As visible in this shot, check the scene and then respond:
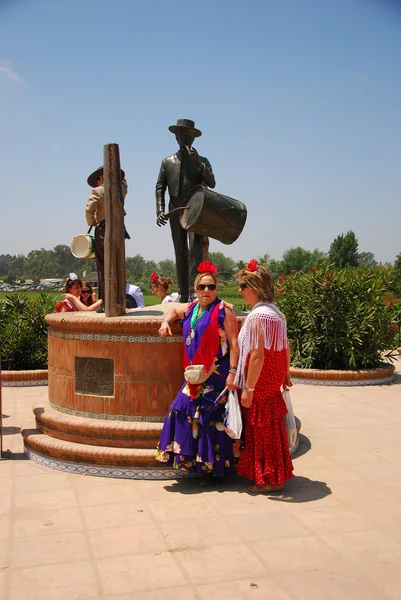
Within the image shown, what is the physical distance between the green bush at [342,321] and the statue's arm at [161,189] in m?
4.37

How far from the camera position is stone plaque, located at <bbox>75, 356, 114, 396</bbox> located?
5133mm

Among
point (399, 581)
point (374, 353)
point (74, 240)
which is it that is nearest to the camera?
point (399, 581)

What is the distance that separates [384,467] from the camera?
207 inches

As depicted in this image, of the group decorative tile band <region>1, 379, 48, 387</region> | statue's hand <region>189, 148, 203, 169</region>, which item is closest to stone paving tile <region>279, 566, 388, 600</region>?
statue's hand <region>189, 148, 203, 169</region>

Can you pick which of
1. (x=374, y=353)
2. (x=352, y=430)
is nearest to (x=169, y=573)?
(x=352, y=430)

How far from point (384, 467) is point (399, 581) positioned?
2073 mm

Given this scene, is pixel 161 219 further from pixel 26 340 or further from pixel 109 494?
pixel 26 340

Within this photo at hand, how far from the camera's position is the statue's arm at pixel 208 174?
20.9ft

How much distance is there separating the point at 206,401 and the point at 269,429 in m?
0.47

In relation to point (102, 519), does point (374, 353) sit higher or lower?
higher

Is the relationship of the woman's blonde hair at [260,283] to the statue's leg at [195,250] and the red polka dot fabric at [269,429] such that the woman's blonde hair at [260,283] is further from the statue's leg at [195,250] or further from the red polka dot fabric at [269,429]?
the statue's leg at [195,250]

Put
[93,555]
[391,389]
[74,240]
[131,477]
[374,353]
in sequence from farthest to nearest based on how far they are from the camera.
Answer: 1. [374,353]
2. [391,389]
3. [74,240]
4. [131,477]
5. [93,555]

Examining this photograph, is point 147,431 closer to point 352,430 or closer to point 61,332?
point 61,332

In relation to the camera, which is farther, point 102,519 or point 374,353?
point 374,353
